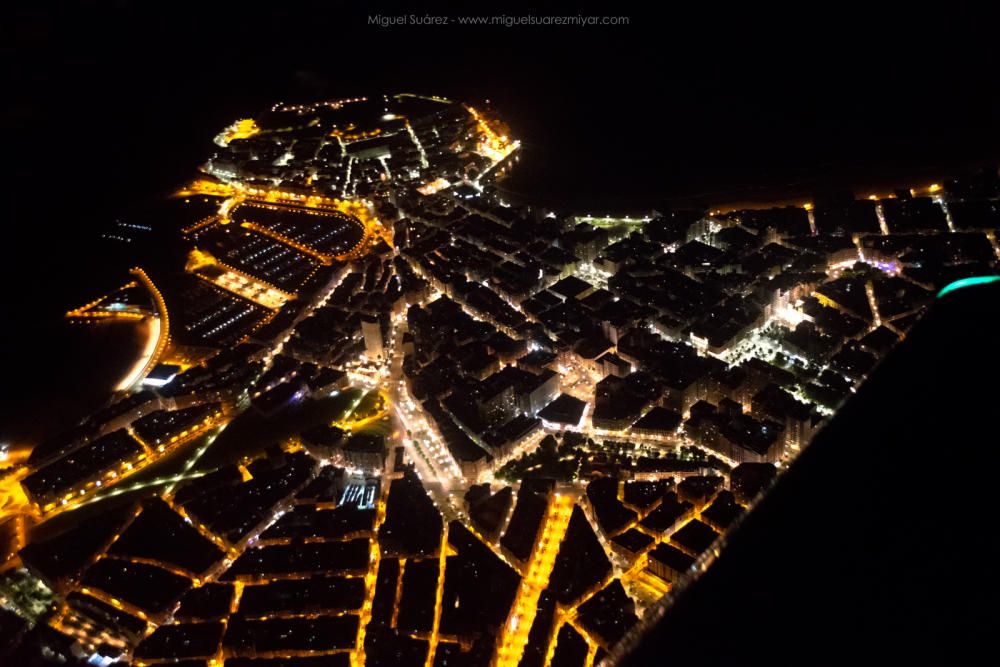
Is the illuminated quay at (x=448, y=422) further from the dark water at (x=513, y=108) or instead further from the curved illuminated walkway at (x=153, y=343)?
the dark water at (x=513, y=108)

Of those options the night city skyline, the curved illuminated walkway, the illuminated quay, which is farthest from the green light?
the curved illuminated walkway

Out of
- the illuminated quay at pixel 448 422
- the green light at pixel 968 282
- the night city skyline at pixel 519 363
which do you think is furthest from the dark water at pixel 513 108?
the green light at pixel 968 282

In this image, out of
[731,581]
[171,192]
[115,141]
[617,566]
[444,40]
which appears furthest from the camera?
[444,40]

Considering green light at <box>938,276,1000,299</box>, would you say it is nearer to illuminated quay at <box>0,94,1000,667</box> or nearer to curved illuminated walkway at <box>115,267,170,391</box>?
illuminated quay at <box>0,94,1000,667</box>

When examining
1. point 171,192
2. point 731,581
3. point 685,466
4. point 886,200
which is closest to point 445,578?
point 685,466

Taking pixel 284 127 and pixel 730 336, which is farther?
pixel 284 127

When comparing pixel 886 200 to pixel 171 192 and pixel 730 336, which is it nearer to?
pixel 730 336
